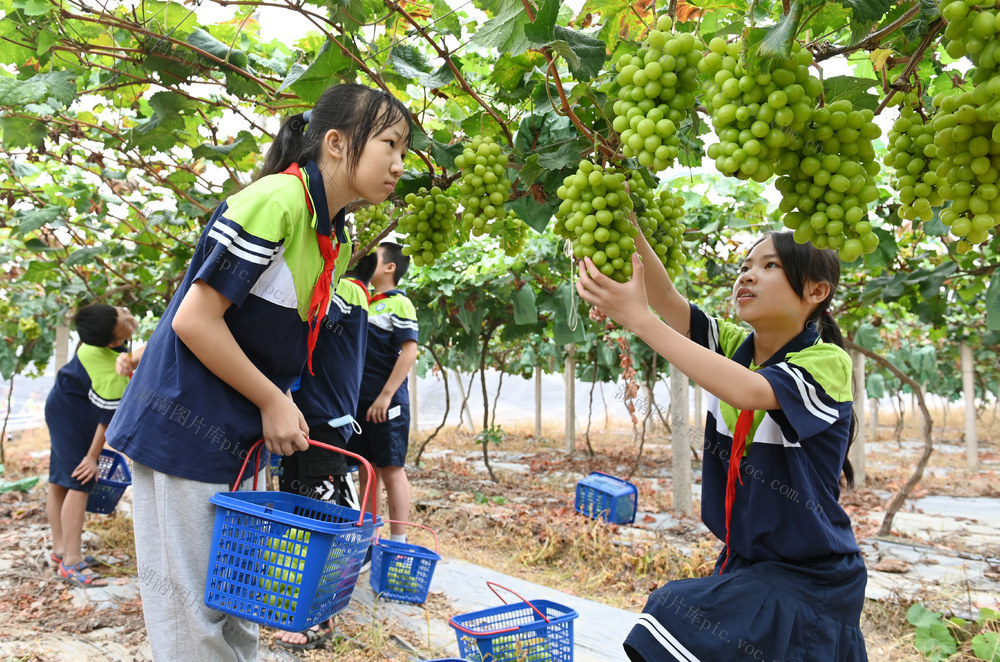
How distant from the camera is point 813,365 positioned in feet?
4.96

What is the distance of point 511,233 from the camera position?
1.80m

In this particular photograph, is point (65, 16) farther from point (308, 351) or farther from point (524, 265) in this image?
point (524, 265)

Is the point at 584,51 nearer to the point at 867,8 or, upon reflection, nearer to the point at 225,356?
the point at 867,8

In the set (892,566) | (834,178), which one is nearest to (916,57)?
(834,178)

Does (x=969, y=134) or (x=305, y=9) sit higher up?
(x=305, y=9)

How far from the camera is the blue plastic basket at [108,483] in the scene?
414 centimetres

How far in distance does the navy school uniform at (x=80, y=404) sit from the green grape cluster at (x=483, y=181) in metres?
3.09

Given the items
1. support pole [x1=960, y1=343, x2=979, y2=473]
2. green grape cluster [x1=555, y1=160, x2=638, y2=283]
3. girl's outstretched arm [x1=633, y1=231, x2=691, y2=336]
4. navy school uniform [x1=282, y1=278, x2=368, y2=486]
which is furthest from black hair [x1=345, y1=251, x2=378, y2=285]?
support pole [x1=960, y1=343, x2=979, y2=473]

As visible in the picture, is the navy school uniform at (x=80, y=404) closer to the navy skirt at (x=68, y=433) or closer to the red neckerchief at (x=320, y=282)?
the navy skirt at (x=68, y=433)

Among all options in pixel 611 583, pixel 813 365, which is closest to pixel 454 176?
pixel 813 365

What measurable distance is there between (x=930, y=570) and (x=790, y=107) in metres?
4.88

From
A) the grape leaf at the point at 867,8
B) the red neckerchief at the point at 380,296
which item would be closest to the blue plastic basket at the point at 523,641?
the red neckerchief at the point at 380,296

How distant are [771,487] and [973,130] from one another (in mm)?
955

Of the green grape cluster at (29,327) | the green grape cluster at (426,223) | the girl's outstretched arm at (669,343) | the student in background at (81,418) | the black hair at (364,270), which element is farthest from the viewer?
the green grape cluster at (29,327)
